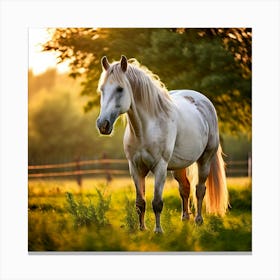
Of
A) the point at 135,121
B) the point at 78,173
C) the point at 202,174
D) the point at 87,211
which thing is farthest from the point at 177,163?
the point at 78,173

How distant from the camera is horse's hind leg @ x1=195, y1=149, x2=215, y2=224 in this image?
8172 millimetres

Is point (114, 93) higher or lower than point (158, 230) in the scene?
higher

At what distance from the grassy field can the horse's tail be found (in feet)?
0.41

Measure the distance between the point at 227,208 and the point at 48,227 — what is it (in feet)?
6.88

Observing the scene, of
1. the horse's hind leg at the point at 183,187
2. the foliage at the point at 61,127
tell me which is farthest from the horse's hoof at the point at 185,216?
the foliage at the point at 61,127

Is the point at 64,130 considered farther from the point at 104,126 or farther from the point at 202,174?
the point at 202,174

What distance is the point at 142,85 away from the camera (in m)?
7.22

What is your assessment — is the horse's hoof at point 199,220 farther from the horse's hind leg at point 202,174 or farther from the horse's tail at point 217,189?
the horse's tail at point 217,189

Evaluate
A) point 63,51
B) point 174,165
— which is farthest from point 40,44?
point 174,165

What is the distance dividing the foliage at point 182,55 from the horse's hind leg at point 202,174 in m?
0.44

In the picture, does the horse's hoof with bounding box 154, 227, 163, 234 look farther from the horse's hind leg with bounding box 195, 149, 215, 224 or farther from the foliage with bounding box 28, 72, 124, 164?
the foliage with bounding box 28, 72, 124, 164

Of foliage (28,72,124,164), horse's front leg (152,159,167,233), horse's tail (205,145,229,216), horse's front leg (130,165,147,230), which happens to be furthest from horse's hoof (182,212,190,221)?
foliage (28,72,124,164)

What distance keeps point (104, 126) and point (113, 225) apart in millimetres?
1455

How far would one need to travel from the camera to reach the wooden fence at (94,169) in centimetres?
788
